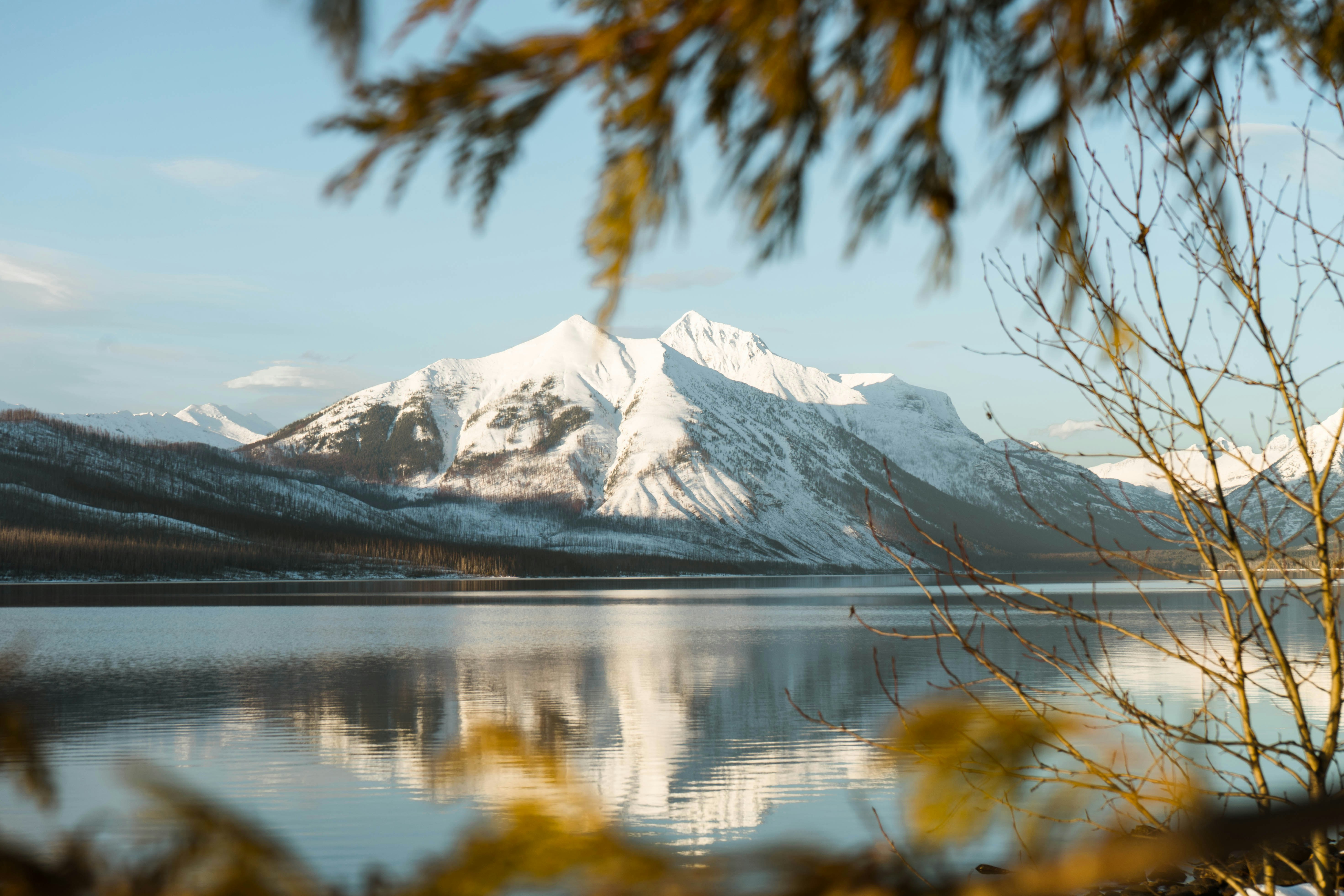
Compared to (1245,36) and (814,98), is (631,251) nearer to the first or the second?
(814,98)

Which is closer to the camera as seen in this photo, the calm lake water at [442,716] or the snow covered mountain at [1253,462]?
the snow covered mountain at [1253,462]

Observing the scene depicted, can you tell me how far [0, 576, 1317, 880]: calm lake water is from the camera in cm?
1788

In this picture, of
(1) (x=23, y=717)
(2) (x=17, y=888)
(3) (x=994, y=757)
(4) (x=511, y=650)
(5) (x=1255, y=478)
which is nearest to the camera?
(2) (x=17, y=888)

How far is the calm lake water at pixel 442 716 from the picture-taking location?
17.9 meters

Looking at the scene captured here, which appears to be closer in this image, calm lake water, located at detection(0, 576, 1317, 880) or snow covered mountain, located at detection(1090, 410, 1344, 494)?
snow covered mountain, located at detection(1090, 410, 1344, 494)

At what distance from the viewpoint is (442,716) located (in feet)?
100

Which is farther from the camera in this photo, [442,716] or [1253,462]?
[442,716]

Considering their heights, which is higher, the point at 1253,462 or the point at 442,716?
the point at 1253,462

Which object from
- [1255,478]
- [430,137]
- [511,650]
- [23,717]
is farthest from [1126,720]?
[511,650]

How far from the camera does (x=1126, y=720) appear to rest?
18.6 ft

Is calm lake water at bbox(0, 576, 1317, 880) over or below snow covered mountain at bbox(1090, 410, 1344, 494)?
below

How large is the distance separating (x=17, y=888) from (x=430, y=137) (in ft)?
6.27

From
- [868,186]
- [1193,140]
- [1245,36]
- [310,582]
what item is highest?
[1245,36]

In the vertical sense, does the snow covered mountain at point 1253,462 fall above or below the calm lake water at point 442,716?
above
